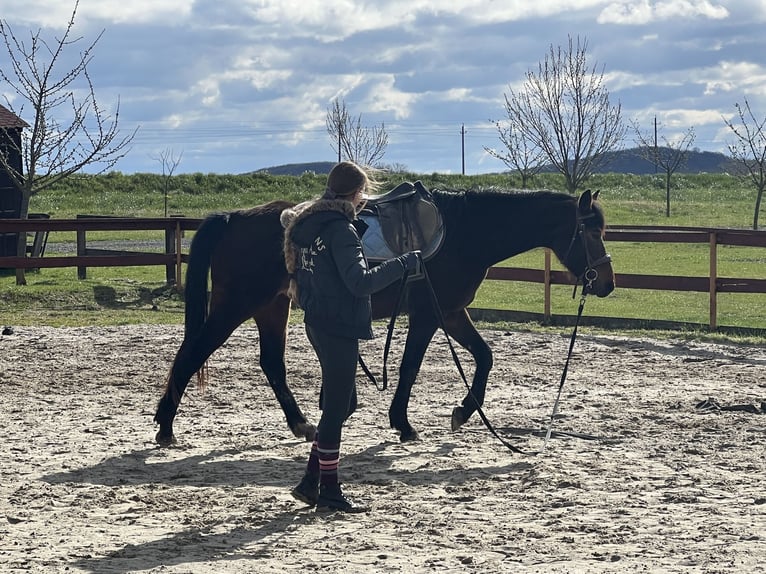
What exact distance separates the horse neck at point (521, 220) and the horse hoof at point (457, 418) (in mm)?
1117

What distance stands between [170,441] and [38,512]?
1.65 meters

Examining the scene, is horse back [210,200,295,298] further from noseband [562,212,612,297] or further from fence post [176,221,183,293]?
fence post [176,221,183,293]

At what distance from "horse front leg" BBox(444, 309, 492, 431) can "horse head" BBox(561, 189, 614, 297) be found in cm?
85

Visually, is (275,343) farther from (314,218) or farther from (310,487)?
(314,218)

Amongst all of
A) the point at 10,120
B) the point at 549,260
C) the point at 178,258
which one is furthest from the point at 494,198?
the point at 10,120

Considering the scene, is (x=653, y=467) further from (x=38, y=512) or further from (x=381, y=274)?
(x=38, y=512)

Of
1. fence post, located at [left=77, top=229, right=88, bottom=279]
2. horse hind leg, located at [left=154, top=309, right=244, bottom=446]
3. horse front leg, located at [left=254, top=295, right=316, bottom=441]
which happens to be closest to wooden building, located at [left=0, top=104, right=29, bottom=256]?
fence post, located at [left=77, top=229, right=88, bottom=279]

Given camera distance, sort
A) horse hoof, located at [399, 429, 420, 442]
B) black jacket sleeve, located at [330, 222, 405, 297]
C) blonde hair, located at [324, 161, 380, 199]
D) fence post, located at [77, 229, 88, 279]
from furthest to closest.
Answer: fence post, located at [77, 229, 88, 279] < horse hoof, located at [399, 429, 420, 442] < blonde hair, located at [324, 161, 380, 199] < black jacket sleeve, located at [330, 222, 405, 297]

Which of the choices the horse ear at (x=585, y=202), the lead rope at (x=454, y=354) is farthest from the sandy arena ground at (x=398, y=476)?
the horse ear at (x=585, y=202)

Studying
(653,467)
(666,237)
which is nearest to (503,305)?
(666,237)

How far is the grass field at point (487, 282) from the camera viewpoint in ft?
50.3

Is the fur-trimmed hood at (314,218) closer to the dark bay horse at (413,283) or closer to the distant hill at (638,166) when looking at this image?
the dark bay horse at (413,283)

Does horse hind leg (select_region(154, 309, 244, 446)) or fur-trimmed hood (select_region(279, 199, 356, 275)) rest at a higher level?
fur-trimmed hood (select_region(279, 199, 356, 275))

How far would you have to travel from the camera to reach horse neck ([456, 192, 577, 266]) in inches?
305
